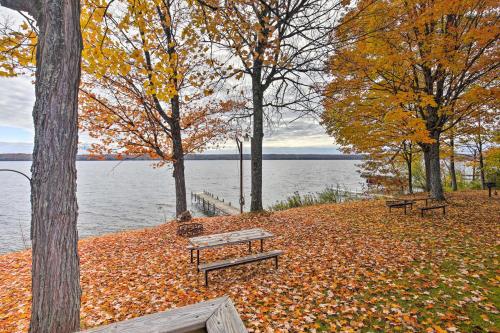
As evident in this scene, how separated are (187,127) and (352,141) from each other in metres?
7.54

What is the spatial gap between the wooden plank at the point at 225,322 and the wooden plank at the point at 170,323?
0.05 m

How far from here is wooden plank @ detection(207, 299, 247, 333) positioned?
1967 millimetres

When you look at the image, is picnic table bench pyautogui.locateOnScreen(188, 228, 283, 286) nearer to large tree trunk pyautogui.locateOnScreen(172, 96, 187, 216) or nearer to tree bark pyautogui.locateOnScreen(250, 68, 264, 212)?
tree bark pyautogui.locateOnScreen(250, 68, 264, 212)

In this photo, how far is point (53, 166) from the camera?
240 cm

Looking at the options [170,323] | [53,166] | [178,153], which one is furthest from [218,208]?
[170,323]

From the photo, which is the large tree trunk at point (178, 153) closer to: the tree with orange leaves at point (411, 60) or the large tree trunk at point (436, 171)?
the tree with orange leaves at point (411, 60)

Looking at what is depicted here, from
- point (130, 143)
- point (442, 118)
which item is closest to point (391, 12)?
point (442, 118)

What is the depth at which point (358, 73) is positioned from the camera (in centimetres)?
890

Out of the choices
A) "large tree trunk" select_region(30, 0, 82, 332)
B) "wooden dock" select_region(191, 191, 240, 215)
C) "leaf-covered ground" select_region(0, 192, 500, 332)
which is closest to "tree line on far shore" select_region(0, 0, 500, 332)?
"large tree trunk" select_region(30, 0, 82, 332)

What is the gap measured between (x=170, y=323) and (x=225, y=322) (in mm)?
470

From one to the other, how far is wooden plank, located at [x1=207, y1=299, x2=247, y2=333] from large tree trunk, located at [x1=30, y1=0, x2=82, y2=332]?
1628 millimetres

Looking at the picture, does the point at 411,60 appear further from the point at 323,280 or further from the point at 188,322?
the point at 188,322

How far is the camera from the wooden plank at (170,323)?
2002 mm

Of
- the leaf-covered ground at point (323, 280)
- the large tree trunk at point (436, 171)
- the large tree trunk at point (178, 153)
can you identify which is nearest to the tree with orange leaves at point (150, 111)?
the large tree trunk at point (178, 153)
